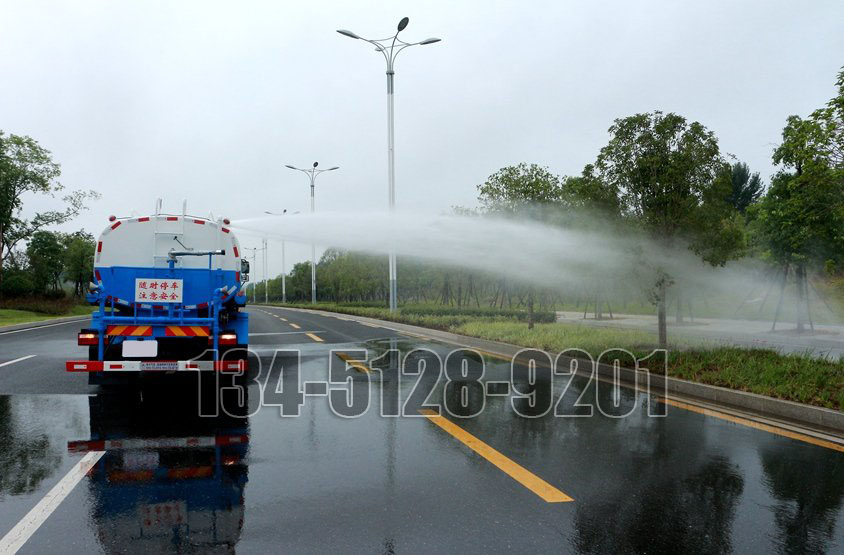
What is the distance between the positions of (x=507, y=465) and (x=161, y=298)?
5212mm

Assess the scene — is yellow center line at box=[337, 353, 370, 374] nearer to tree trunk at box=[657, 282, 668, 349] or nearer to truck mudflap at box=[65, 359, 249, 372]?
truck mudflap at box=[65, 359, 249, 372]

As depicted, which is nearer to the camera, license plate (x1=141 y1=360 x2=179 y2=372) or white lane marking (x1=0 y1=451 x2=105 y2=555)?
white lane marking (x1=0 y1=451 x2=105 y2=555)

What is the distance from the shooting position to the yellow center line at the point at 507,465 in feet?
14.7

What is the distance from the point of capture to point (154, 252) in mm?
8297

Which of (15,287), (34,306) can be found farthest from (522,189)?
(15,287)

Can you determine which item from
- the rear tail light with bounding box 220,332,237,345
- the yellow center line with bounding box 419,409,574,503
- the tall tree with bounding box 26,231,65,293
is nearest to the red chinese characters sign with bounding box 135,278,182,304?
the rear tail light with bounding box 220,332,237,345

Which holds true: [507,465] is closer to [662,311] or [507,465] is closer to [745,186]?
[662,311]

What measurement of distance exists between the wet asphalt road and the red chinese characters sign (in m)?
1.34

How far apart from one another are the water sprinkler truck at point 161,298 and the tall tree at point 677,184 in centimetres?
704

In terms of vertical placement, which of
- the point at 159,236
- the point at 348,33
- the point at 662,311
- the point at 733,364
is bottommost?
the point at 733,364

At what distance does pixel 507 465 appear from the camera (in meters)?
5.20

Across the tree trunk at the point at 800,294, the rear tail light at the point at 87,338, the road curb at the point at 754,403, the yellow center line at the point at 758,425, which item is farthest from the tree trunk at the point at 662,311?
the tree trunk at the point at 800,294

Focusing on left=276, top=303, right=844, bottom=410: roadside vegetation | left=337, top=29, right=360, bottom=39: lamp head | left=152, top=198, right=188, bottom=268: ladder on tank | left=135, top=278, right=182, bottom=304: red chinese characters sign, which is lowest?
left=276, top=303, right=844, bottom=410: roadside vegetation

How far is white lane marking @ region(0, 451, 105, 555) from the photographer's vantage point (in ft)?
11.8
